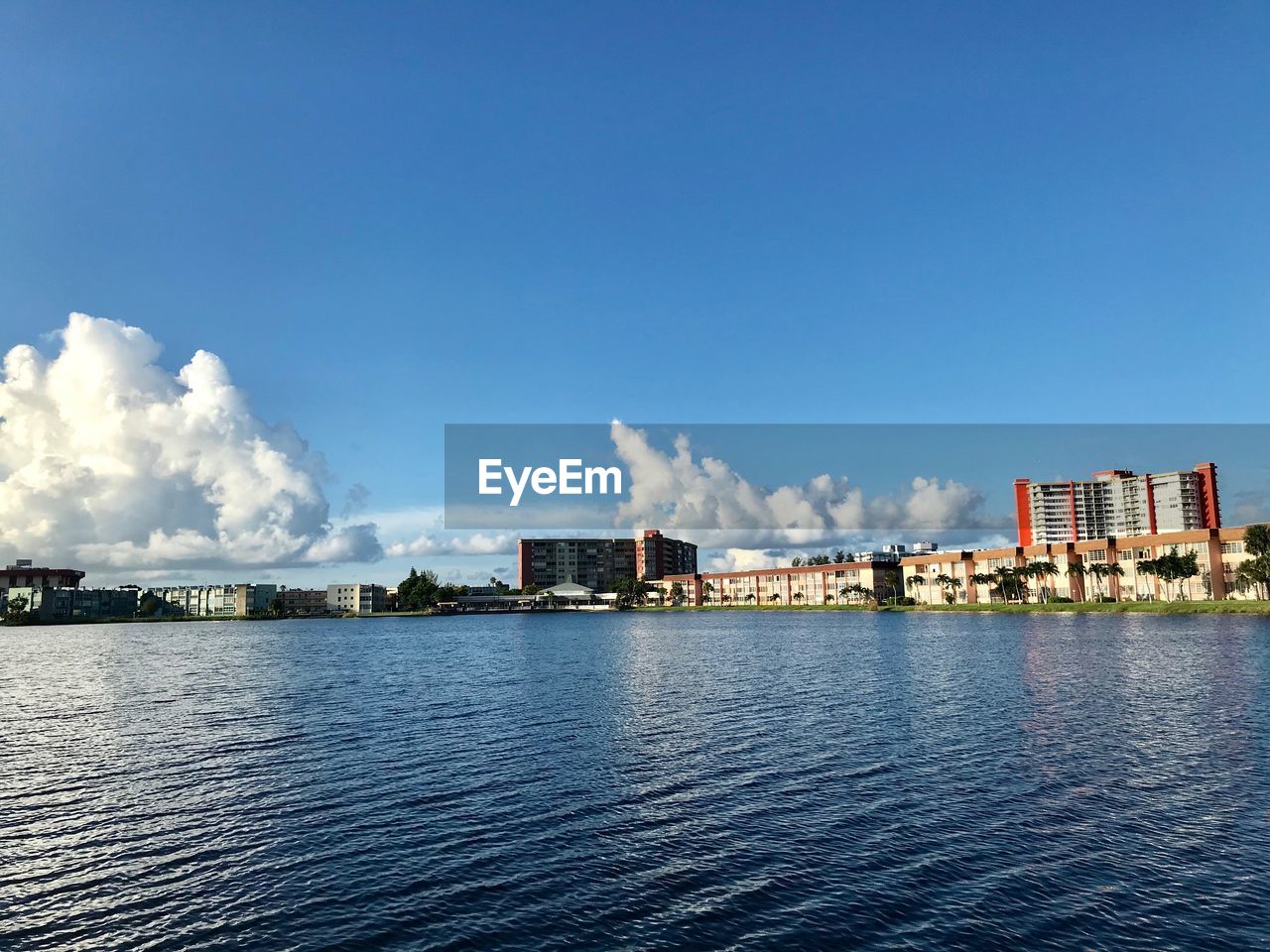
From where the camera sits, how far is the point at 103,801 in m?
32.3

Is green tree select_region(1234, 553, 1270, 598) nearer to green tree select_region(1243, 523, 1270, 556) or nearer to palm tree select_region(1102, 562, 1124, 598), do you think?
green tree select_region(1243, 523, 1270, 556)

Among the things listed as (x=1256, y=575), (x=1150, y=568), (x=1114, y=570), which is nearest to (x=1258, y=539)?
(x=1256, y=575)

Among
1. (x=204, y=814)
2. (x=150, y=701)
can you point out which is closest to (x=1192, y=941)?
(x=204, y=814)

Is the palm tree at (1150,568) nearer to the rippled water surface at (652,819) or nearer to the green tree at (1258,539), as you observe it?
the green tree at (1258,539)

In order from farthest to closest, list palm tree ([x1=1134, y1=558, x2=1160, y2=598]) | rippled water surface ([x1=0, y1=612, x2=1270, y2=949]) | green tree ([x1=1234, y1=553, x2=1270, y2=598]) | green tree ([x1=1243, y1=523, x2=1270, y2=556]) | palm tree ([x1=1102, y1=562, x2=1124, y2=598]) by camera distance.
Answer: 1. palm tree ([x1=1102, y1=562, x2=1124, y2=598])
2. palm tree ([x1=1134, y1=558, x2=1160, y2=598])
3. green tree ([x1=1243, y1=523, x2=1270, y2=556])
4. green tree ([x1=1234, y1=553, x2=1270, y2=598])
5. rippled water surface ([x1=0, y1=612, x2=1270, y2=949])

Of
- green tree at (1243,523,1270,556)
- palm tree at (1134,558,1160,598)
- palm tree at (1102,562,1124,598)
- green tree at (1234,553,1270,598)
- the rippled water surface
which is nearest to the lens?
the rippled water surface

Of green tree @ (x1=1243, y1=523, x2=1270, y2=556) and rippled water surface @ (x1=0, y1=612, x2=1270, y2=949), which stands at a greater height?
green tree @ (x1=1243, y1=523, x2=1270, y2=556)

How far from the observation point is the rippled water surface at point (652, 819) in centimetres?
2047

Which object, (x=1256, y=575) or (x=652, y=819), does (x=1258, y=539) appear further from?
(x=652, y=819)

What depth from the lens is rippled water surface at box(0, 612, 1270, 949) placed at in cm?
2047

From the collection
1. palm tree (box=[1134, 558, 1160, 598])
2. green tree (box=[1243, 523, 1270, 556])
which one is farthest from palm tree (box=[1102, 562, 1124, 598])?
green tree (box=[1243, 523, 1270, 556])

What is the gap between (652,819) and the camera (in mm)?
29031

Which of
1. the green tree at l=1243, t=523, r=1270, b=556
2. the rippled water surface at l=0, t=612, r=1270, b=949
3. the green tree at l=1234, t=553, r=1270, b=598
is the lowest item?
the rippled water surface at l=0, t=612, r=1270, b=949

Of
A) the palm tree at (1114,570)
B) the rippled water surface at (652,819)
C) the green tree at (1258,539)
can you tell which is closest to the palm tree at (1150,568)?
the palm tree at (1114,570)
